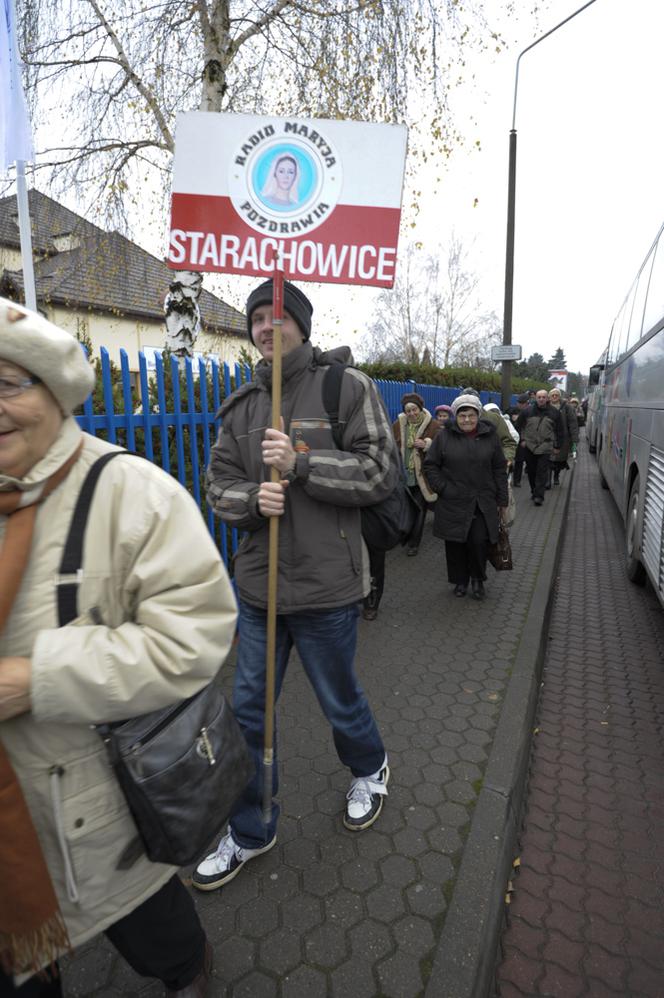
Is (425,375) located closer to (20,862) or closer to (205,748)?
(205,748)

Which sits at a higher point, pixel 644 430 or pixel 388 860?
pixel 644 430

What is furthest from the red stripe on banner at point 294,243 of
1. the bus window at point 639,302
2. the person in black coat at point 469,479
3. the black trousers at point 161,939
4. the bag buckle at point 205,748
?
the bus window at point 639,302

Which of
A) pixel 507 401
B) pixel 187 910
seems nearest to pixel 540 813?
pixel 187 910

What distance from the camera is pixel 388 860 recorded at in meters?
2.43

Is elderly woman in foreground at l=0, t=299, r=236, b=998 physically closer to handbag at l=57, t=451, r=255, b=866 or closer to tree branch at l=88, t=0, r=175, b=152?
handbag at l=57, t=451, r=255, b=866

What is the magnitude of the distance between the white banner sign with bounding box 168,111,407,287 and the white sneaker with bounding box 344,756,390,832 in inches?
81.9

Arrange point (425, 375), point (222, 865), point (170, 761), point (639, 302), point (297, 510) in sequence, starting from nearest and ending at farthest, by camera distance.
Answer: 1. point (170, 761)
2. point (297, 510)
3. point (222, 865)
4. point (639, 302)
5. point (425, 375)

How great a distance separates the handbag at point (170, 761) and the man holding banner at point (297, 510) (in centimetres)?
73

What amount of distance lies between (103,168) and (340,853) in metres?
8.73

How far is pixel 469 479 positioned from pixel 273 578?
11.9 ft

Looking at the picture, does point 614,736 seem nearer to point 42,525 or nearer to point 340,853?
point 340,853

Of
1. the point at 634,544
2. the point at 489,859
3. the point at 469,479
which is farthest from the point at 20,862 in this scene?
the point at 634,544

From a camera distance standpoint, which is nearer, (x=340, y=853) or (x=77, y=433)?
(x=77, y=433)

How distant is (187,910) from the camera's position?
163cm
